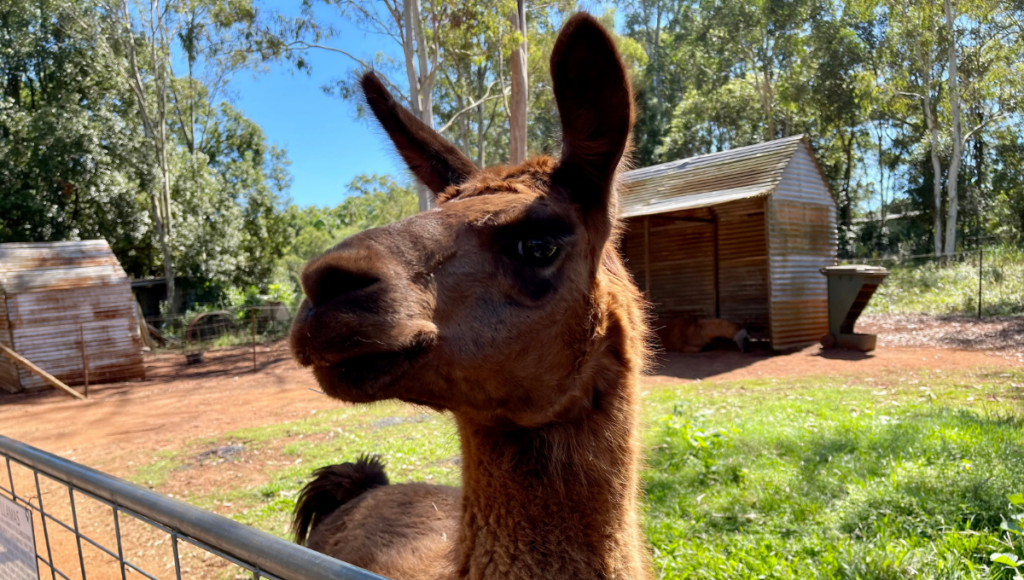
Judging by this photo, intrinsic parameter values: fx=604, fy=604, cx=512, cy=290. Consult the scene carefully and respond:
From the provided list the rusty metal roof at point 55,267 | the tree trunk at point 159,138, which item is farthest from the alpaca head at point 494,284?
the tree trunk at point 159,138

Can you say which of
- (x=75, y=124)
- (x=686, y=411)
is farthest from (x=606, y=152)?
(x=75, y=124)

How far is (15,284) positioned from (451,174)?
17.8 metres

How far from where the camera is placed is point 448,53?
1958 cm

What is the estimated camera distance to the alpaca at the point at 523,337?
57.6 inches

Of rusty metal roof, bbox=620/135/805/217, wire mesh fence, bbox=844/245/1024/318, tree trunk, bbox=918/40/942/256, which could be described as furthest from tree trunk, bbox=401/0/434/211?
tree trunk, bbox=918/40/942/256

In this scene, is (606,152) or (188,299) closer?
(606,152)

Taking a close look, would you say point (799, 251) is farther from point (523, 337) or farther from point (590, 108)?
point (523, 337)

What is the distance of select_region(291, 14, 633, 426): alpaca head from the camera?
1.42 meters

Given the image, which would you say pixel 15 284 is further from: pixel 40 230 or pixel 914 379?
pixel 914 379

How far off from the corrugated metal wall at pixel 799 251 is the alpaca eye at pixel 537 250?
14.6 meters

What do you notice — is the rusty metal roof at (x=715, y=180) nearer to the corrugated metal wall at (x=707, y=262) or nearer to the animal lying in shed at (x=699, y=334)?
the corrugated metal wall at (x=707, y=262)

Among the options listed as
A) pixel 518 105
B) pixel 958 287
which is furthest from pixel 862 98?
pixel 518 105

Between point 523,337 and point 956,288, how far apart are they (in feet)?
79.3

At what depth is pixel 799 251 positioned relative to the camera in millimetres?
15766
